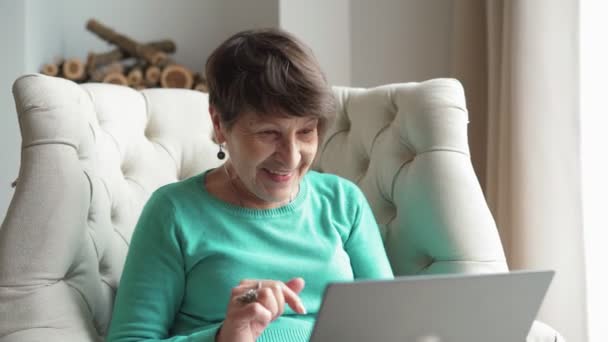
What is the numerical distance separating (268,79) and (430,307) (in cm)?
43

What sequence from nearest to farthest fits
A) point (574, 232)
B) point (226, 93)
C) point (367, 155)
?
point (226, 93)
point (367, 155)
point (574, 232)

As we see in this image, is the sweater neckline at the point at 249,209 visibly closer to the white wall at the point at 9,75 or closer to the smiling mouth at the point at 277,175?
the smiling mouth at the point at 277,175

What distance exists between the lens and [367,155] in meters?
1.68

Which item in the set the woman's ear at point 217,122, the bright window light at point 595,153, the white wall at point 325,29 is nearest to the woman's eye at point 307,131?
the woman's ear at point 217,122

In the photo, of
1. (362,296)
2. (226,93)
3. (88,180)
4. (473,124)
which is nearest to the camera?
(362,296)

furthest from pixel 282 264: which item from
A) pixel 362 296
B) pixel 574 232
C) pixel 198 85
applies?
pixel 198 85

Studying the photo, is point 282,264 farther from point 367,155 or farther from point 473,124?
point 473,124

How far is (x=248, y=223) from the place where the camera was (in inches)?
50.3

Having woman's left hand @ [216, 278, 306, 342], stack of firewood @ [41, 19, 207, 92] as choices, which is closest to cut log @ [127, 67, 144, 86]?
stack of firewood @ [41, 19, 207, 92]

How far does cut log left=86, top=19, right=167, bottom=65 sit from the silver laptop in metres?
2.14

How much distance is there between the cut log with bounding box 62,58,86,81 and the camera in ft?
9.31

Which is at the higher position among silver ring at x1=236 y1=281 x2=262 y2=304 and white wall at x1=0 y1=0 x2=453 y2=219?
white wall at x1=0 y1=0 x2=453 y2=219

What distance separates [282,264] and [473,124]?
3.69ft

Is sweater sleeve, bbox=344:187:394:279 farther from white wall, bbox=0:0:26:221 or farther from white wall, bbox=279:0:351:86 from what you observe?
white wall, bbox=0:0:26:221
